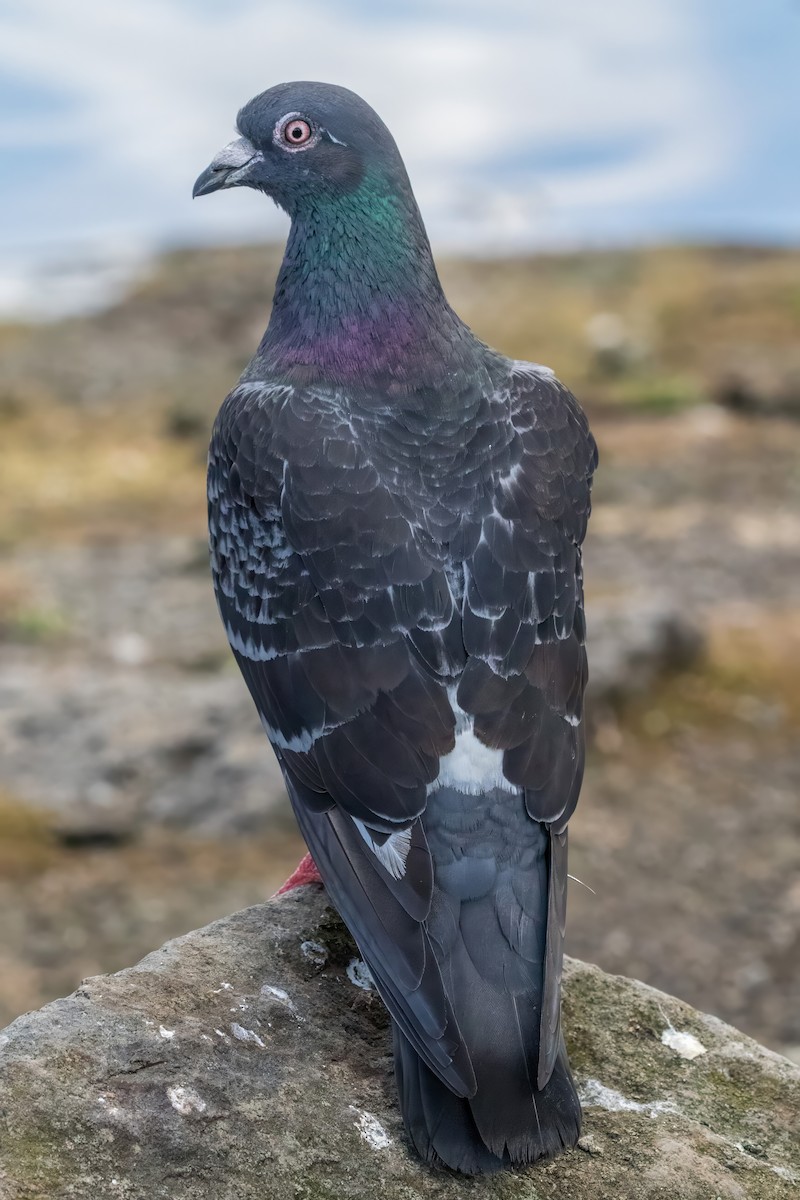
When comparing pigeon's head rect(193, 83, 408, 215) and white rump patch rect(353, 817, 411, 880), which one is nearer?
white rump patch rect(353, 817, 411, 880)

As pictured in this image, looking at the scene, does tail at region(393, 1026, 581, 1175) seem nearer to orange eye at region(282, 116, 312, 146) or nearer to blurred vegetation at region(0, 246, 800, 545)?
orange eye at region(282, 116, 312, 146)

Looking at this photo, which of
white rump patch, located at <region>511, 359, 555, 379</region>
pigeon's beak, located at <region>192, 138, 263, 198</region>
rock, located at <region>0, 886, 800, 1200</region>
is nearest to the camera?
rock, located at <region>0, 886, 800, 1200</region>

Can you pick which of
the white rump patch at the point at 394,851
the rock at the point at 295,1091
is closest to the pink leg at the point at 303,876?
the rock at the point at 295,1091

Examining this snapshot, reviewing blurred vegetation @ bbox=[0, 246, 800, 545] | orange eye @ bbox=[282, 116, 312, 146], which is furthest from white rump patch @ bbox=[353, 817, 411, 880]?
blurred vegetation @ bbox=[0, 246, 800, 545]

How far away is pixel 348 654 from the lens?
4293mm

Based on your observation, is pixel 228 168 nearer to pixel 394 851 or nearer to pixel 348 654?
pixel 348 654

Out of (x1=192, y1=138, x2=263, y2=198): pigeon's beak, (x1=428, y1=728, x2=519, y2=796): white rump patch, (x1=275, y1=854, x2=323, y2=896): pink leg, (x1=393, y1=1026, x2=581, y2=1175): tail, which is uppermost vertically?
(x1=192, y1=138, x2=263, y2=198): pigeon's beak

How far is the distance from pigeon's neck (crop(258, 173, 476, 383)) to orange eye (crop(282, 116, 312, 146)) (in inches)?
9.4

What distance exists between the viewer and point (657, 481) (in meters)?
17.6

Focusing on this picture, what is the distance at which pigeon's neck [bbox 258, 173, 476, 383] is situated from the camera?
482cm

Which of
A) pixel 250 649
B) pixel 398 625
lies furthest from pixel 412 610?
pixel 250 649

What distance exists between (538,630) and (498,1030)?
1294 mm

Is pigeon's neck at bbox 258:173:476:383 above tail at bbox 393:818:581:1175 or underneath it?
above

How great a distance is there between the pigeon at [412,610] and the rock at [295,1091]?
0.74 ft
